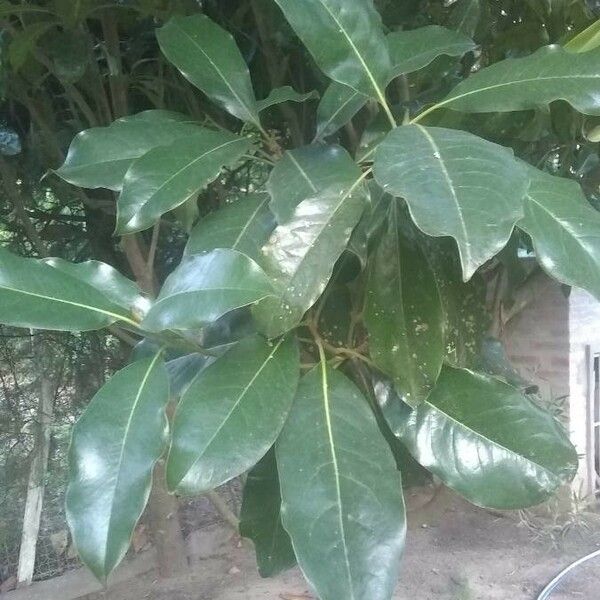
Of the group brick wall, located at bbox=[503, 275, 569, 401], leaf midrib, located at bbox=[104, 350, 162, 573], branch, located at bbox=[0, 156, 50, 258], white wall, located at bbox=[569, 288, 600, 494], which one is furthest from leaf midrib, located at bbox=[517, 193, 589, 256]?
white wall, located at bbox=[569, 288, 600, 494]

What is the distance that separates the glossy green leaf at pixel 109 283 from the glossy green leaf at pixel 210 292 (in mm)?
77

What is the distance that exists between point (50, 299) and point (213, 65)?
352mm

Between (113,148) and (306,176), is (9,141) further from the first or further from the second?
(306,176)

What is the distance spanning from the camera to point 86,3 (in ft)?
3.66

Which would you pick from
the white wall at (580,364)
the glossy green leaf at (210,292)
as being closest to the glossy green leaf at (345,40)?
the glossy green leaf at (210,292)

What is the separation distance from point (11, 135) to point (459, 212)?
1506 millimetres

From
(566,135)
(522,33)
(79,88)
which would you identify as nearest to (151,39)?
(79,88)

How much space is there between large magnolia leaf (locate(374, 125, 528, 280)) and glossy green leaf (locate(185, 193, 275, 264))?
19 centimetres

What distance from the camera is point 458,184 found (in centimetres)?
51

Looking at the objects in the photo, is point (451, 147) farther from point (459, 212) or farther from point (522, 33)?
point (522, 33)

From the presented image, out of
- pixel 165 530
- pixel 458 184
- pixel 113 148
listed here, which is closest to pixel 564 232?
pixel 458 184

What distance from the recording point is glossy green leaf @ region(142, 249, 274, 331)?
55 centimetres

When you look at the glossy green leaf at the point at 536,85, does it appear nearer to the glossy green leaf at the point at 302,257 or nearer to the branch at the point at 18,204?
the glossy green leaf at the point at 302,257

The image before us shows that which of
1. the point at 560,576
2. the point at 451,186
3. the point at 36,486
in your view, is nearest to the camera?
the point at 451,186
